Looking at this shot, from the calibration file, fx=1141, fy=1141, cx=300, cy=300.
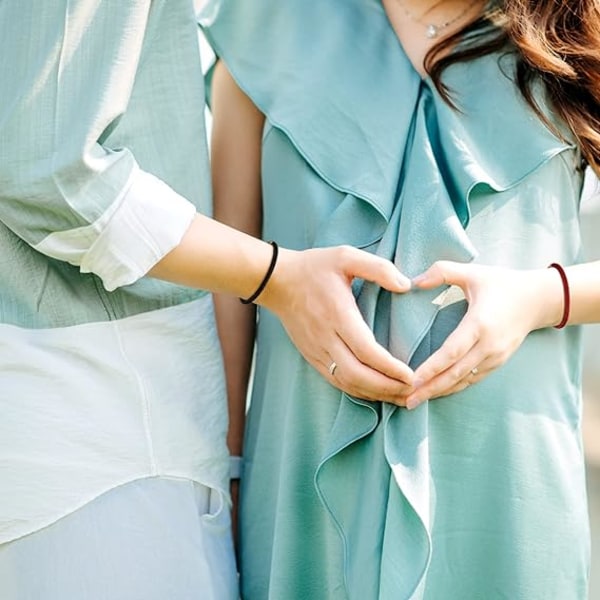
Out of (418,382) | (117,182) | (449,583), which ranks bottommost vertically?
(449,583)

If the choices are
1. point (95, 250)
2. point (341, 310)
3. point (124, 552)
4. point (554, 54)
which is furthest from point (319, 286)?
point (554, 54)

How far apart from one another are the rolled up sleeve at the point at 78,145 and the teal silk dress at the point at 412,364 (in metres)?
0.37

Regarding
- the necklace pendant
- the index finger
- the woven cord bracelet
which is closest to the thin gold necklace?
the necklace pendant

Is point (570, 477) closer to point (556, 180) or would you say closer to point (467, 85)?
point (556, 180)

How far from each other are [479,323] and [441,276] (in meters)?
0.08

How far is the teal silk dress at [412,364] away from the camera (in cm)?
160

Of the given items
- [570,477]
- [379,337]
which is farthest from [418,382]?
[570,477]

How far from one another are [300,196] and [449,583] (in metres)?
0.62

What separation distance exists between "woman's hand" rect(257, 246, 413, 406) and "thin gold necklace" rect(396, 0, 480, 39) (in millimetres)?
519

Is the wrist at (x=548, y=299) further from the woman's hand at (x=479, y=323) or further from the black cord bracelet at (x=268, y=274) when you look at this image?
Answer: the black cord bracelet at (x=268, y=274)

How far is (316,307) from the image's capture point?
1.58m

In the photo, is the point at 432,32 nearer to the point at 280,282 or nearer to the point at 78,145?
the point at 280,282

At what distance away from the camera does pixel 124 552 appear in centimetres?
148

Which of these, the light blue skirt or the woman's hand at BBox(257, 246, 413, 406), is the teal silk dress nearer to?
the woman's hand at BBox(257, 246, 413, 406)
